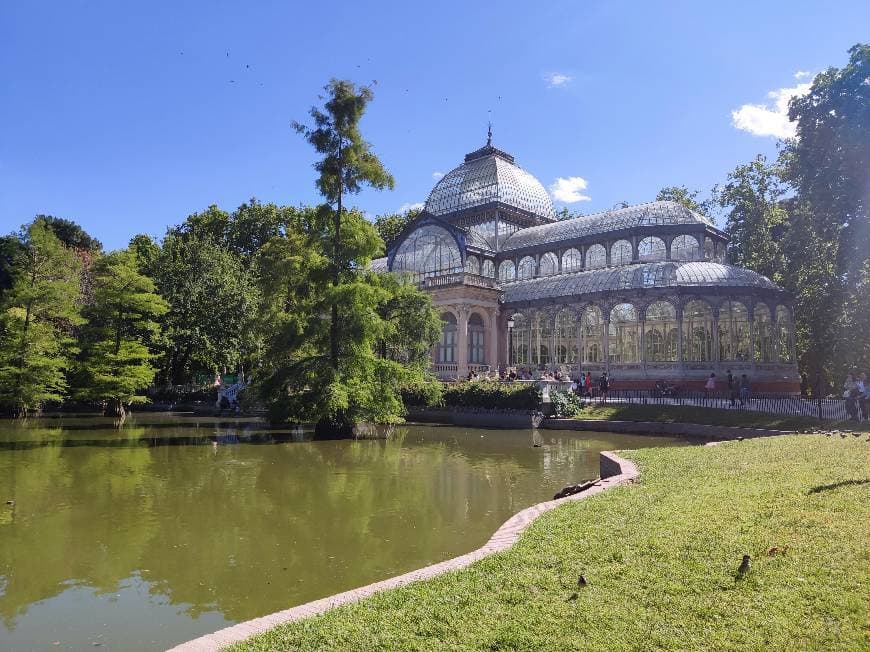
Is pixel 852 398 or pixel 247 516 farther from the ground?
pixel 852 398

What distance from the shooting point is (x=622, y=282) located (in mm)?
36031

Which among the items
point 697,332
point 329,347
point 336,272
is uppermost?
A: point 336,272

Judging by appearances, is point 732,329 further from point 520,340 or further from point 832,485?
point 832,485

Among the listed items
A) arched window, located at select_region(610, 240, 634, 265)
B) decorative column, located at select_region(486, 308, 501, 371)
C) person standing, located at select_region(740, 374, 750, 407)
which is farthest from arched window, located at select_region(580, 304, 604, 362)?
person standing, located at select_region(740, 374, 750, 407)

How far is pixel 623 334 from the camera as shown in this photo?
36094mm

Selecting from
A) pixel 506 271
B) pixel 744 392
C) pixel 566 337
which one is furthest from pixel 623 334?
pixel 506 271

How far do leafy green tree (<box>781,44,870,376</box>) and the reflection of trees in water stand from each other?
58.0ft

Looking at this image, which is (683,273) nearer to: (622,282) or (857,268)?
(622,282)

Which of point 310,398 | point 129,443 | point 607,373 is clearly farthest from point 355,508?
point 607,373

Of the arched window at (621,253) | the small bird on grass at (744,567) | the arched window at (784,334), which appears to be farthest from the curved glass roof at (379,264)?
the small bird on grass at (744,567)

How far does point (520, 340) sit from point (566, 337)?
3.77 meters

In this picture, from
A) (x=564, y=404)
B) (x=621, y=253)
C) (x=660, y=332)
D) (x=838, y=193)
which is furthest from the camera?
(x=621, y=253)

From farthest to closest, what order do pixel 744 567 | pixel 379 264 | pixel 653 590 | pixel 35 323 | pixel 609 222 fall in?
pixel 379 264 < pixel 609 222 < pixel 35 323 < pixel 744 567 < pixel 653 590

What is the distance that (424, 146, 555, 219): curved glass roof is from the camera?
49.0 meters
